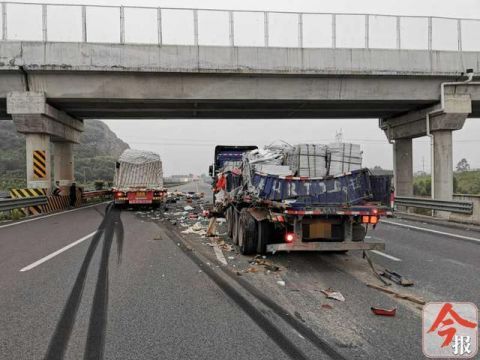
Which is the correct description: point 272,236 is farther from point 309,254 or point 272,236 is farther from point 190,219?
point 190,219

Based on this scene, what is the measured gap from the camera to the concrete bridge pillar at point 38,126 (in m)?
16.6

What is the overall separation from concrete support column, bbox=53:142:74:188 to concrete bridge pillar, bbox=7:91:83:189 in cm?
137

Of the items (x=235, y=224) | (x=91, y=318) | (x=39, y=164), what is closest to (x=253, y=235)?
(x=235, y=224)

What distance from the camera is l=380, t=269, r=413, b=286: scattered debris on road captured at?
558cm

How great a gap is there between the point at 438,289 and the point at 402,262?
182 centimetres

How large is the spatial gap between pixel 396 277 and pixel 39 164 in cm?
1798

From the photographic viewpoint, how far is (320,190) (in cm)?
666

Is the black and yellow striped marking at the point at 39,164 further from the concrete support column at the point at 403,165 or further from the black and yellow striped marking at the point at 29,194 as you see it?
the concrete support column at the point at 403,165

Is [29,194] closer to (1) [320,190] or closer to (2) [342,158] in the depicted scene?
(1) [320,190]

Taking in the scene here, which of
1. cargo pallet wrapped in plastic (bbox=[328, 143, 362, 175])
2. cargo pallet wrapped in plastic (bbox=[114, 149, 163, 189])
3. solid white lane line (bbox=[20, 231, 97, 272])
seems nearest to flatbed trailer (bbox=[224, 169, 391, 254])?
cargo pallet wrapped in plastic (bbox=[328, 143, 362, 175])

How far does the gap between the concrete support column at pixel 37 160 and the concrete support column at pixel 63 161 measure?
14.6 feet

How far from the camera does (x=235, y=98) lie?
56.3 ft

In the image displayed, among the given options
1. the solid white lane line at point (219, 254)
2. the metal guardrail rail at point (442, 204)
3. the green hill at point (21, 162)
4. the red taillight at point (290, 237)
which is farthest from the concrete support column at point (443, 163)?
the green hill at point (21, 162)

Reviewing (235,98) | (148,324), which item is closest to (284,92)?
(235,98)
